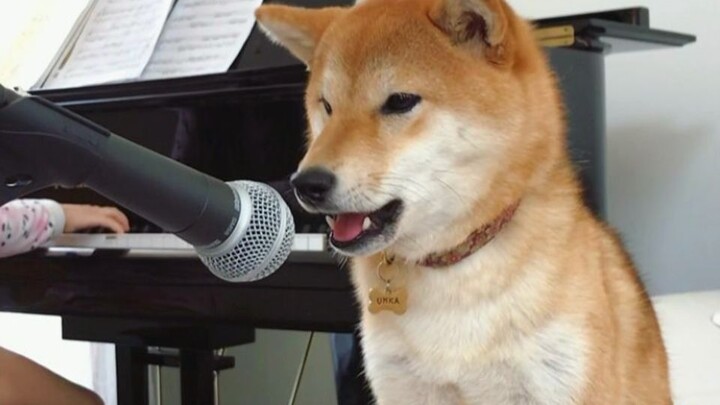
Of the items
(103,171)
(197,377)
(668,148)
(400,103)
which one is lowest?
(197,377)

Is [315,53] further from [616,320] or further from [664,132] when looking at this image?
[664,132]

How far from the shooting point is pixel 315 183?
0.94m

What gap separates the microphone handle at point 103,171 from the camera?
55 cm

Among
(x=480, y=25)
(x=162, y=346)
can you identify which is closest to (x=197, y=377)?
(x=162, y=346)

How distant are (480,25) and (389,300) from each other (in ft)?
1.08

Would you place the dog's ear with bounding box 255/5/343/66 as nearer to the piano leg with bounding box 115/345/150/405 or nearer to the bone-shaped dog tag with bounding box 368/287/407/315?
the bone-shaped dog tag with bounding box 368/287/407/315

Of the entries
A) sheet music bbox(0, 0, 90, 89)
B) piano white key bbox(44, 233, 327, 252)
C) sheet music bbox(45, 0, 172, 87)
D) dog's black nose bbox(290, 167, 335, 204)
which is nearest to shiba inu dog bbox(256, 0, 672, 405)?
dog's black nose bbox(290, 167, 335, 204)

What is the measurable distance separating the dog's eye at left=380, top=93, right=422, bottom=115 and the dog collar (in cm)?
16

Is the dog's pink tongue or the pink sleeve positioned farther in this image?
the pink sleeve

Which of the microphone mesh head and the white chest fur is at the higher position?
the microphone mesh head

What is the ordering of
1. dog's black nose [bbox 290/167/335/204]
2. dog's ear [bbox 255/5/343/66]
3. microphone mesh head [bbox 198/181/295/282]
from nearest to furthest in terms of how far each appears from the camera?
microphone mesh head [bbox 198/181/295/282], dog's black nose [bbox 290/167/335/204], dog's ear [bbox 255/5/343/66]

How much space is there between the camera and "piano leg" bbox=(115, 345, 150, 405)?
6.96ft

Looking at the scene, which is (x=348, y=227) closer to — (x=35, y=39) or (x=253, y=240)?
(x=253, y=240)

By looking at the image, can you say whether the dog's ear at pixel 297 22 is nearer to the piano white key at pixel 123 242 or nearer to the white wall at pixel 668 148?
the piano white key at pixel 123 242
